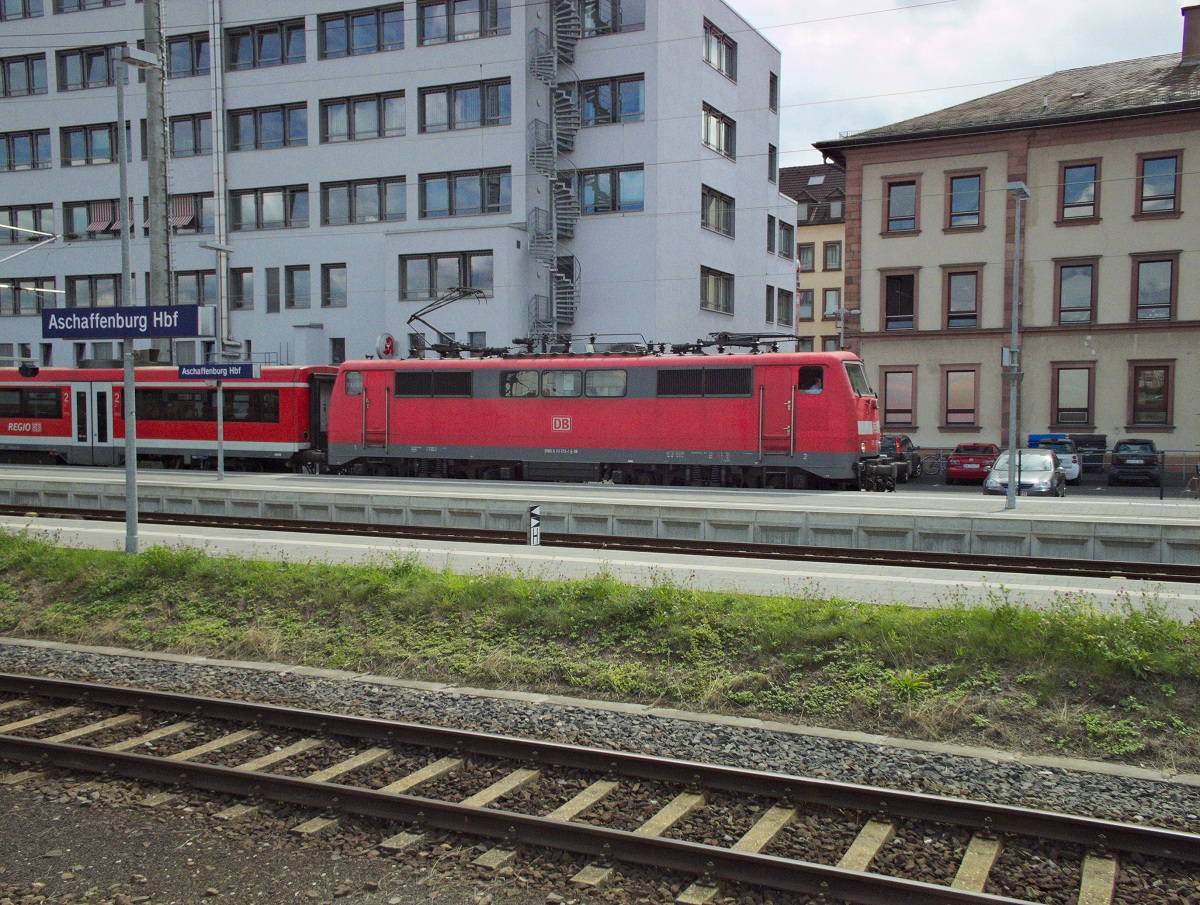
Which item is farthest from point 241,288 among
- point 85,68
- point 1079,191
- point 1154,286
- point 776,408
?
point 1154,286

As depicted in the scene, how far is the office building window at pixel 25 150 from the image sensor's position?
46281mm

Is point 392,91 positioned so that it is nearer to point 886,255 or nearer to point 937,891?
point 886,255

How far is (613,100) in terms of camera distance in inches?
1506

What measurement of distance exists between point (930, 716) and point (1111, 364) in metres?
33.7

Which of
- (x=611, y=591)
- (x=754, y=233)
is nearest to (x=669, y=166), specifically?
(x=754, y=233)

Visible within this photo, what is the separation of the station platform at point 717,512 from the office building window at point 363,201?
17909mm

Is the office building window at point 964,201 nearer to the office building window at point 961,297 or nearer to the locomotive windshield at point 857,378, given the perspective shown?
the office building window at point 961,297

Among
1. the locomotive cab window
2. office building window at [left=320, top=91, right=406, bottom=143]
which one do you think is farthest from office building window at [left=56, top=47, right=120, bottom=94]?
the locomotive cab window

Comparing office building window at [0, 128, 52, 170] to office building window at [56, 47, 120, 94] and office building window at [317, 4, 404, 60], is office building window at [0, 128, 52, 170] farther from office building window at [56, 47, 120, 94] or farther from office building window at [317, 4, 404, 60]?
office building window at [317, 4, 404, 60]

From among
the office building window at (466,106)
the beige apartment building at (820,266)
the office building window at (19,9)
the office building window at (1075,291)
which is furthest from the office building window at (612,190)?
the beige apartment building at (820,266)

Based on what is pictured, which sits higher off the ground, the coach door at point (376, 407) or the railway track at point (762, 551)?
the coach door at point (376, 407)

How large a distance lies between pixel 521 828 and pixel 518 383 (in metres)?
19.9

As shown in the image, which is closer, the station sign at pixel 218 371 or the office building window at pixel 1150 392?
the station sign at pixel 218 371

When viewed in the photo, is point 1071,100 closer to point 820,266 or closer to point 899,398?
point 899,398
